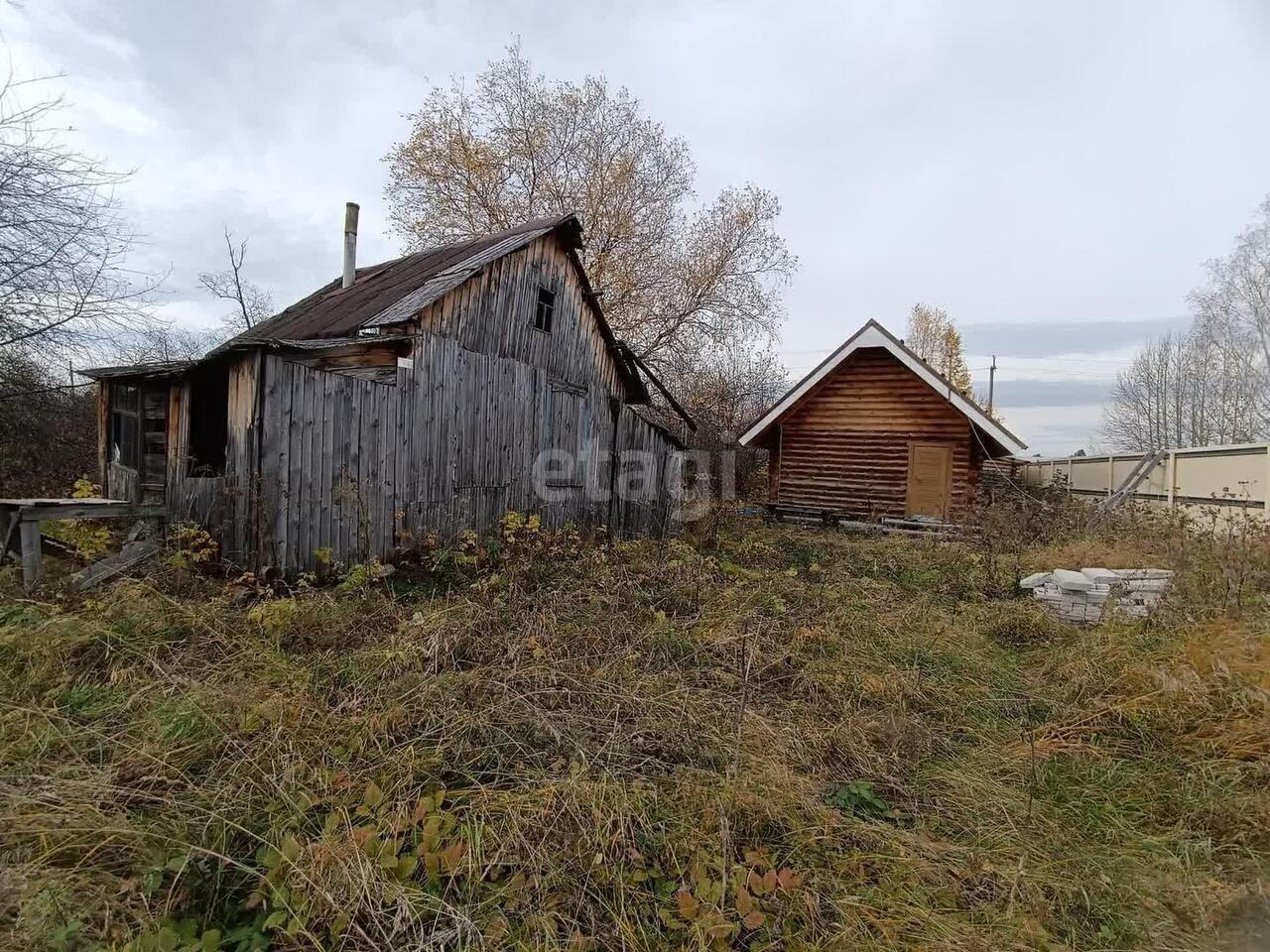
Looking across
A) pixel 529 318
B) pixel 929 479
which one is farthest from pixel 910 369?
pixel 529 318

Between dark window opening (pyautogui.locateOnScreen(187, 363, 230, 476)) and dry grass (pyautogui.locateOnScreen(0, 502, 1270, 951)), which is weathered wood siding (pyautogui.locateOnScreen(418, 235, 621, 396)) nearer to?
dark window opening (pyautogui.locateOnScreen(187, 363, 230, 476))

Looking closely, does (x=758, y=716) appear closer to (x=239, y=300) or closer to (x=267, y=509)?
(x=267, y=509)

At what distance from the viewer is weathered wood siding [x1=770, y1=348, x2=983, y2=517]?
13438 mm

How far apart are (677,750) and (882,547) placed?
29.4 feet

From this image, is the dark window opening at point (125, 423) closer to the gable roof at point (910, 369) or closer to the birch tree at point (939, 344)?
the gable roof at point (910, 369)

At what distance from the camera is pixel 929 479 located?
44.5ft

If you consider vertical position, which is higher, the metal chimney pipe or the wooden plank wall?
the metal chimney pipe

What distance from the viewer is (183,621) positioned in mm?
4453

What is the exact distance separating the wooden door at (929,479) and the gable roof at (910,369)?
102cm

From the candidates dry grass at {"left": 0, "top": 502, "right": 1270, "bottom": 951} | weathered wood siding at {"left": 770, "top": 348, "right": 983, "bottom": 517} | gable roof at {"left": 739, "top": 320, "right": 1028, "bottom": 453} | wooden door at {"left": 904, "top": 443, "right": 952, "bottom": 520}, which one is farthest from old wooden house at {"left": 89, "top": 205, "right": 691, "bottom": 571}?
wooden door at {"left": 904, "top": 443, "right": 952, "bottom": 520}

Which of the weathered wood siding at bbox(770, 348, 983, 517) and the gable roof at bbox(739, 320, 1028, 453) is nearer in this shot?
the gable roof at bbox(739, 320, 1028, 453)

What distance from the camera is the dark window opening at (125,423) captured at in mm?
8945

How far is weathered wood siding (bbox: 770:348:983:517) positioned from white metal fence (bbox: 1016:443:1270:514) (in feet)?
12.2

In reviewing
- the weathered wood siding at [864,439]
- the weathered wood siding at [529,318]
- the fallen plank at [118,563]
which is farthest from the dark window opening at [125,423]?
the weathered wood siding at [864,439]
